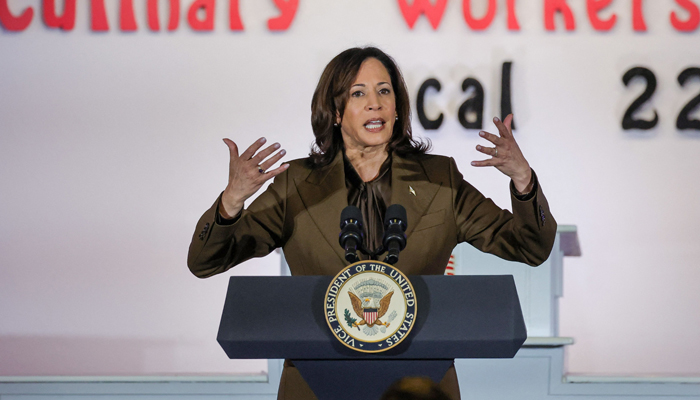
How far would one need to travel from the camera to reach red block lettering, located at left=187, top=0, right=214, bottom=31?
12.6 ft

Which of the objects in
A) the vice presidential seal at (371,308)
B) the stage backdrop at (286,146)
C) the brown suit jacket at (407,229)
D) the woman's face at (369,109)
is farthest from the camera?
the stage backdrop at (286,146)

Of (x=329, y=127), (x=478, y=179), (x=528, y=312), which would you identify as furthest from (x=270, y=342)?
(x=478, y=179)

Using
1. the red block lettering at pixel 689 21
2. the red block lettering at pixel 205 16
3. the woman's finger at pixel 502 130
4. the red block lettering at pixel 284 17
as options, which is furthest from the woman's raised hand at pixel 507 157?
the red block lettering at pixel 689 21

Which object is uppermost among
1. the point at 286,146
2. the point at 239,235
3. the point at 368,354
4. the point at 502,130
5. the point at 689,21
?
the point at 689,21

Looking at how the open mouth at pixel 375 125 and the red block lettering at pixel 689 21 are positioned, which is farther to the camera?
the red block lettering at pixel 689 21

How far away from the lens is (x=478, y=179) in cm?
381

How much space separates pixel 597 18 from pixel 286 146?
68.2 inches

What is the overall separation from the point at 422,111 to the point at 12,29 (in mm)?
2179

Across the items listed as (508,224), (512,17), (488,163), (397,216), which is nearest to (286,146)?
(512,17)

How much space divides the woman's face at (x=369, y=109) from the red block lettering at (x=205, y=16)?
7.17 ft

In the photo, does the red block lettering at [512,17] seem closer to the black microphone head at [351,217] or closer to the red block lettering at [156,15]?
the red block lettering at [156,15]

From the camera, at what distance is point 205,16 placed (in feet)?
12.6

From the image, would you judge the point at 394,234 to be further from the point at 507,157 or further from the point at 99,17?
the point at 99,17

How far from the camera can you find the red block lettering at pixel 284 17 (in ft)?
12.6
